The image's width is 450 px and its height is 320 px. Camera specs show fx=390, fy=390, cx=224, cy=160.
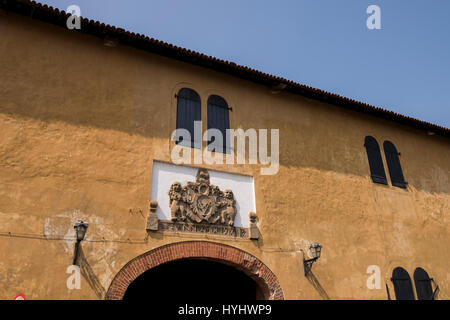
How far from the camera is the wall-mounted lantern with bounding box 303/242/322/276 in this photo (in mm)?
8828

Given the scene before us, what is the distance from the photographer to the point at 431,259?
1074cm

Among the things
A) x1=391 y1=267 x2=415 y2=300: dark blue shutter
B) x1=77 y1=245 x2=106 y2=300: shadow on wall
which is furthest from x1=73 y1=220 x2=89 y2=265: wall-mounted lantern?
x1=391 y1=267 x2=415 y2=300: dark blue shutter

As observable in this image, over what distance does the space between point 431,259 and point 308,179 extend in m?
4.25

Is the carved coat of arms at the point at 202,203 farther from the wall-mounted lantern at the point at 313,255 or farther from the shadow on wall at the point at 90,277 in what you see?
the wall-mounted lantern at the point at 313,255

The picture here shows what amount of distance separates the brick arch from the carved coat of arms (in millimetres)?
522

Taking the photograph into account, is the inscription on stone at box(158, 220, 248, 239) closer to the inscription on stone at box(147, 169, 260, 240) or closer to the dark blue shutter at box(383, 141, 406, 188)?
the inscription on stone at box(147, 169, 260, 240)

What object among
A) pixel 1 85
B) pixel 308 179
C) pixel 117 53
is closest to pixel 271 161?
pixel 308 179

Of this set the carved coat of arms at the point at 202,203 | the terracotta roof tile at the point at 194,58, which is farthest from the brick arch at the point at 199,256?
the terracotta roof tile at the point at 194,58

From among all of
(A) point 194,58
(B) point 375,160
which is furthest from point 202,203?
(B) point 375,160

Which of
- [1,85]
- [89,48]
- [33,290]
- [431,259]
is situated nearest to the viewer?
[33,290]

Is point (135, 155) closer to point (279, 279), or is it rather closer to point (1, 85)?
point (1, 85)

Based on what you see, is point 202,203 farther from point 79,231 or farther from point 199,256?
point 79,231

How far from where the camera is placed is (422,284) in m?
10.2

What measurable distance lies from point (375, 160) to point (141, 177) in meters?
6.98
